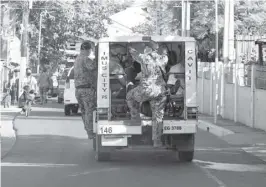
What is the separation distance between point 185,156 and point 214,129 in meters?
8.03

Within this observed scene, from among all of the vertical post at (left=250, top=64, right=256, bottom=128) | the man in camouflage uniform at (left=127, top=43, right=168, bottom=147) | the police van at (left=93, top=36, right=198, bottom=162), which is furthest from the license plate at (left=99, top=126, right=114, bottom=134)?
the vertical post at (left=250, top=64, right=256, bottom=128)

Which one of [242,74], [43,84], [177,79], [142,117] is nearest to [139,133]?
[142,117]

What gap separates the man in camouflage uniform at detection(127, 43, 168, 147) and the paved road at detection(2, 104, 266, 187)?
0.90 meters

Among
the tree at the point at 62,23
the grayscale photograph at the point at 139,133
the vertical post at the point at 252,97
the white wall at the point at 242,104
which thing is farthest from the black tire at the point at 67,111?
the tree at the point at 62,23

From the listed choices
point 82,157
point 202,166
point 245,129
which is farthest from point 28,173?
point 245,129

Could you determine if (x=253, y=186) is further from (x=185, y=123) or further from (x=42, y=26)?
(x=42, y=26)

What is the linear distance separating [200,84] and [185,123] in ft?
62.3

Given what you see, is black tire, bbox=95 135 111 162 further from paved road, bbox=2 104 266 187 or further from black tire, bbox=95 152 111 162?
paved road, bbox=2 104 266 187

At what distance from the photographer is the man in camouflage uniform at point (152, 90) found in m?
13.4

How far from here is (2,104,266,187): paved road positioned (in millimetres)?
11492

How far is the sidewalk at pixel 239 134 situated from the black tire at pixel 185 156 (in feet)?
6.32

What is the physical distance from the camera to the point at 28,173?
1242 cm

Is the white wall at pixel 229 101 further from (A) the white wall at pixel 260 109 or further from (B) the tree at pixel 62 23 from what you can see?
(B) the tree at pixel 62 23

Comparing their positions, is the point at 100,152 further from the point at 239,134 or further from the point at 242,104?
the point at 242,104
